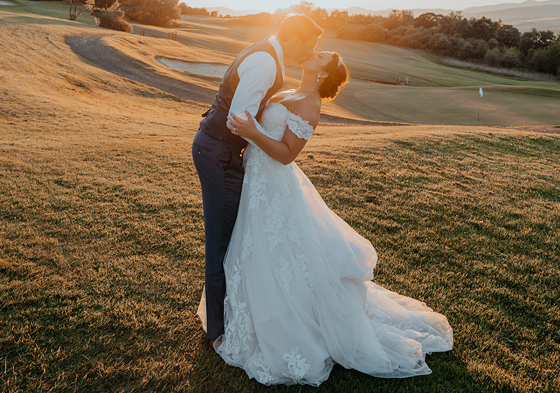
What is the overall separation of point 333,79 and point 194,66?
27762 mm

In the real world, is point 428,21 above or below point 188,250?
above

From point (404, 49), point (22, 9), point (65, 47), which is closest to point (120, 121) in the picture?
point (65, 47)

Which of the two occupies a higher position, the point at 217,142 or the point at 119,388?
the point at 217,142

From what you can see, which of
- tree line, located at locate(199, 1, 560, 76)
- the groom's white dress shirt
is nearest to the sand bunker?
the groom's white dress shirt

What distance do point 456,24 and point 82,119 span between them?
7062 cm

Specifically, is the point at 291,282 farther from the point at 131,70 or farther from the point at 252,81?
the point at 131,70

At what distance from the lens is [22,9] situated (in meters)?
37.4

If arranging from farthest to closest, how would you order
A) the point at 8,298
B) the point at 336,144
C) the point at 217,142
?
the point at 336,144, the point at 8,298, the point at 217,142

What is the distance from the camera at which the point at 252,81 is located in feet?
7.45

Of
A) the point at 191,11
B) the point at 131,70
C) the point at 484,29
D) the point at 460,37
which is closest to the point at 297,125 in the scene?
the point at 131,70

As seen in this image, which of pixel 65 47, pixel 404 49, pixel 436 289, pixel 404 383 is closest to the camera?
pixel 404 383

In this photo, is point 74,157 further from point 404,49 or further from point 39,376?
point 404,49

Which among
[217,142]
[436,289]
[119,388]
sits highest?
[217,142]

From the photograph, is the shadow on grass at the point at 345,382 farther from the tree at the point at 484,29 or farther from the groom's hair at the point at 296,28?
the tree at the point at 484,29
